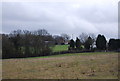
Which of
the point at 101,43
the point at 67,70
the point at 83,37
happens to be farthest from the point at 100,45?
the point at 67,70

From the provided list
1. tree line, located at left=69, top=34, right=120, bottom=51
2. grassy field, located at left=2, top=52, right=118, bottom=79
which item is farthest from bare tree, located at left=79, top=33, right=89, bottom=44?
grassy field, located at left=2, top=52, right=118, bottom=79

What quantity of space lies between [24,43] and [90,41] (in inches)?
1134

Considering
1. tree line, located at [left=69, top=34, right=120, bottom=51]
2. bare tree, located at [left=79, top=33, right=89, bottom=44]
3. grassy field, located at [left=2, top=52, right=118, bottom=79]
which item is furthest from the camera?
bare tree, located at [left=79, top=33, right=89, bottom=44]

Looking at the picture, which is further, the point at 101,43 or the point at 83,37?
the point at 83,37

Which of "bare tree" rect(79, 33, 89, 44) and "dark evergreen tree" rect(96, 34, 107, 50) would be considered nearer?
"dark evergreen tree" rect(96, 34, 107, 50)

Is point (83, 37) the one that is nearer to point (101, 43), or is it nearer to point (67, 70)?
point (101, 43)

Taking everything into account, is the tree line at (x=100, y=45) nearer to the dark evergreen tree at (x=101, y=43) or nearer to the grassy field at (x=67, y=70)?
the dark evergreen tree at (x=101, y=43)

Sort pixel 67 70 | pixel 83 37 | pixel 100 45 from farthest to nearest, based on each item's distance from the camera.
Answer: pixel 83 37 → pixel 100 45 → pixel 67 70

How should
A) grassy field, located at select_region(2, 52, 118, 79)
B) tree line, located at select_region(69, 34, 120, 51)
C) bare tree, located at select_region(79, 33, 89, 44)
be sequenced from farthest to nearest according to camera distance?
bare tree, located at select_region(79, 33, 89, 44), tree line, located at select_region(69, 34, 120, 51), grassy field, located at select_region(2, 52, 118, 79)

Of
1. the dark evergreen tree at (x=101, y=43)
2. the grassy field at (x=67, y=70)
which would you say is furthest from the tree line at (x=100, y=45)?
the grassy field at (x=67, y=70)

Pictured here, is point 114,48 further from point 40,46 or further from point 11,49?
point 11,49

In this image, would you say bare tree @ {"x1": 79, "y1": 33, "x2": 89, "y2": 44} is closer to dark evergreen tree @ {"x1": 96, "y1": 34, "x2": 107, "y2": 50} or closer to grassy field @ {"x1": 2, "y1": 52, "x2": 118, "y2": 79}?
dark evergreen tree @ {"x1": 96, "y1": 34, "x2": 107, "y2": 50}

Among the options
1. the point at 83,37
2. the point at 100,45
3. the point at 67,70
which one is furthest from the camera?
the point at 83,37

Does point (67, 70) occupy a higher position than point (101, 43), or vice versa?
point (101, 43)
